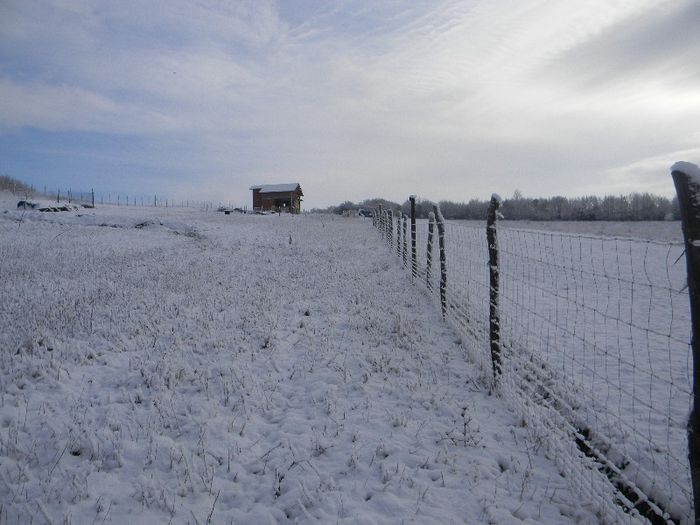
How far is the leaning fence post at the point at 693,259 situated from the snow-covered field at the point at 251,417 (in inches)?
40.1

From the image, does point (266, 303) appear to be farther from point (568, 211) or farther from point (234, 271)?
point (568, 211)

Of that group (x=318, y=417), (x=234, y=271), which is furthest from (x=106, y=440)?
(x=234, y=271)

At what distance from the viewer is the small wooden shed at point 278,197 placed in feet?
228

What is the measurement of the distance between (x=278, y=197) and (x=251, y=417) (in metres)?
68.0

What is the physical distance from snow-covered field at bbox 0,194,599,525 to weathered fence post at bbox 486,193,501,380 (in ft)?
1.36

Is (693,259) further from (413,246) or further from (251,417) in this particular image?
(413,246)

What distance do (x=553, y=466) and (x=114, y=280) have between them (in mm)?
10979

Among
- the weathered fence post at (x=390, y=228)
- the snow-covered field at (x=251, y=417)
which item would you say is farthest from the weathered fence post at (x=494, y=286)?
the weathered fence post at (x=390, y=228)

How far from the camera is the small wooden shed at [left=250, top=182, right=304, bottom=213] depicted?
69375mm

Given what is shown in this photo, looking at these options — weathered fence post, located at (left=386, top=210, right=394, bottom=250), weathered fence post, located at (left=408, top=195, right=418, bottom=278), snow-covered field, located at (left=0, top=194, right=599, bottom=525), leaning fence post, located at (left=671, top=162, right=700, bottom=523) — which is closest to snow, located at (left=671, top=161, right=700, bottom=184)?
leaning fence post, located at (left=671, top=162, right=700, bottom=523)

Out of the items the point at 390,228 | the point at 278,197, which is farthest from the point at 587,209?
the point at 390,228

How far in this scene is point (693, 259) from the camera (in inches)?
107

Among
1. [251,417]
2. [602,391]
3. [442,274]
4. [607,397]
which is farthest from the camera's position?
[442,274]

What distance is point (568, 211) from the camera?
74750mm
